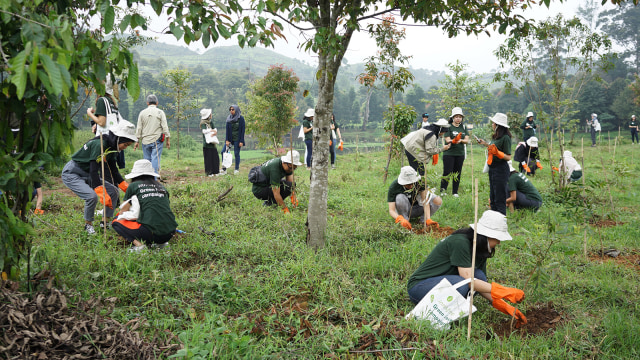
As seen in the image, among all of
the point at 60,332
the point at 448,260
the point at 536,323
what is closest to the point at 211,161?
the point at 448,260

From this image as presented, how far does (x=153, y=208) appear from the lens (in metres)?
4.07

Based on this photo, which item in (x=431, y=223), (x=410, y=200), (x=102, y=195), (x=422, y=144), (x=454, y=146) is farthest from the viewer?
(x=454, y=146)

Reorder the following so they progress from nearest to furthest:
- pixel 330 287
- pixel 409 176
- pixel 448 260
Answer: pixel 448 260, pixel 330 287, pixel 409 176

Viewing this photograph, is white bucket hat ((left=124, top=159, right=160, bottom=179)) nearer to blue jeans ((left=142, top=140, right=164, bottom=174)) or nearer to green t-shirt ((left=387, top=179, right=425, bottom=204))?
green t-shirt ((left=387, top=179, right=425, bottom=204))

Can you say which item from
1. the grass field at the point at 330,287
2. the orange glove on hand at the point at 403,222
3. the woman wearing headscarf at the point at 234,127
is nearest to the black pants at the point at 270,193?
the grass field at the point at 330,287

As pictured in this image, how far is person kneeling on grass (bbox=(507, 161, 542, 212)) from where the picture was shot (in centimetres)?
641

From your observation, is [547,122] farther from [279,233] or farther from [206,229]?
[206,229]

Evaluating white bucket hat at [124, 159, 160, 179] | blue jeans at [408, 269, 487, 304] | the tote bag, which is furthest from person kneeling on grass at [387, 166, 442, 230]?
white bucket hat at [124, 159, 160, 179]

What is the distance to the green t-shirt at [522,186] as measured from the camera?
21.0ft

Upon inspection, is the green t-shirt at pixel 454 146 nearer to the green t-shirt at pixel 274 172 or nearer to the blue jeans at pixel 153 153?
the green t-shirt at pixel 274 172

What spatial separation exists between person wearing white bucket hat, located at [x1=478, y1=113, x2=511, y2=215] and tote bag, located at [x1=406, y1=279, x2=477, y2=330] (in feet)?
10.0

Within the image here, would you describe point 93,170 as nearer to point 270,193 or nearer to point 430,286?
point 270,193

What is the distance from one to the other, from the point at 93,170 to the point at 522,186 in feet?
20.8

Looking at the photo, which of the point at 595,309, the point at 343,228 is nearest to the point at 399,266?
the point at 343,228
